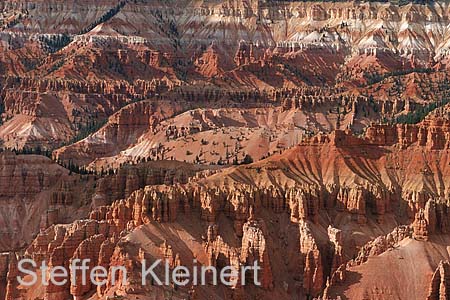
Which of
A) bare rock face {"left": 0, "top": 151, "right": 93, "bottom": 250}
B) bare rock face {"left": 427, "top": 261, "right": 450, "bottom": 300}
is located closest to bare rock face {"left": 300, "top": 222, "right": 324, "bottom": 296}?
bare rock face {"left": 427, "top": 261, "right": 450, "bottom": 300}

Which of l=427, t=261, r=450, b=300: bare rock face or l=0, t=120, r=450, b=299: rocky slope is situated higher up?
l=0, t=120, r=450, b=299: rocky slope

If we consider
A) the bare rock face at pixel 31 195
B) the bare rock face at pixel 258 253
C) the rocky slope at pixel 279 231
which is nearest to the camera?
the rocky slope at pixel 279 231

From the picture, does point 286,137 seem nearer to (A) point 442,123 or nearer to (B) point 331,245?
(A) point 442,123

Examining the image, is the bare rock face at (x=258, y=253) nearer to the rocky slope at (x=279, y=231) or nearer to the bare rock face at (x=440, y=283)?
the rocky slope at (x=279, y=231)

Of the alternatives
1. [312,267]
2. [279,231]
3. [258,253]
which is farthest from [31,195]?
[312,267]

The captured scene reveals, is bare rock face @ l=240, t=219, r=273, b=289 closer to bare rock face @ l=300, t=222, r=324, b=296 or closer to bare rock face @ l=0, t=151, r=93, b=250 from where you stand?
bare rock face @ l=300, t=222, r=324, b=296

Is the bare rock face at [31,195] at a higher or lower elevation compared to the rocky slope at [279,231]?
higher

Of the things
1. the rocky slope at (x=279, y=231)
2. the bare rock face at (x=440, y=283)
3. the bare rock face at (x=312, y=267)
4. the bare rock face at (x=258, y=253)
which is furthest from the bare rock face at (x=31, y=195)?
the bare rock face at (x=440, y=283)

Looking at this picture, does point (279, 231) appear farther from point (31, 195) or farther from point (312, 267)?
point (31, 195)

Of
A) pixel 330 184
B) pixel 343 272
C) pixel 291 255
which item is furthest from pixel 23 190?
pixel 343 272
